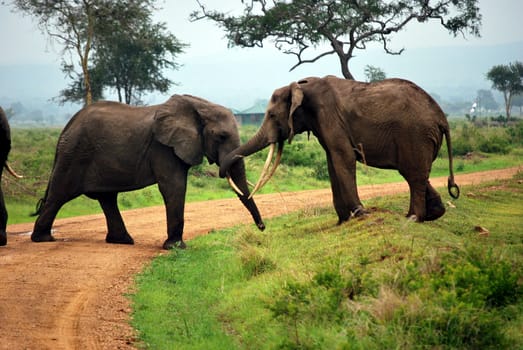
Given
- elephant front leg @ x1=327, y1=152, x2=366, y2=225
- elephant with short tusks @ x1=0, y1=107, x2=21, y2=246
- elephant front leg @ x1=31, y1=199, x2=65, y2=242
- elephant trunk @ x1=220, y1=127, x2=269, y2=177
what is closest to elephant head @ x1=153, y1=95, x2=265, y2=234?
elephant trunk @ x1=220, y1=127, x2=269, y2=177

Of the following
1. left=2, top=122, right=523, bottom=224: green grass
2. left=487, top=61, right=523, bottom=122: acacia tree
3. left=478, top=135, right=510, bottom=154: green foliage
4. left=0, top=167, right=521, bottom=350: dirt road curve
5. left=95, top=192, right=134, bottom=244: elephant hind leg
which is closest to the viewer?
left=0, top=167, right=521, bottom=350: dirt road curve

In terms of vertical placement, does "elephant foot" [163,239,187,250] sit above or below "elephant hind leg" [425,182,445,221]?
below

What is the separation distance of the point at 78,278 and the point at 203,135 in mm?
3838

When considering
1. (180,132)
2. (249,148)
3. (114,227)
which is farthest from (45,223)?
(249,148)

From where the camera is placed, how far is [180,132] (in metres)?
13.8

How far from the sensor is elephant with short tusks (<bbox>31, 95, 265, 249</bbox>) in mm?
13766

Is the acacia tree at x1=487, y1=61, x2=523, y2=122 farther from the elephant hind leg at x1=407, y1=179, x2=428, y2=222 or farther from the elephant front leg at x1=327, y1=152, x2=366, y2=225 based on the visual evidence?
the elephant front leg at x1=327, y1=152, x2=366, y2=225

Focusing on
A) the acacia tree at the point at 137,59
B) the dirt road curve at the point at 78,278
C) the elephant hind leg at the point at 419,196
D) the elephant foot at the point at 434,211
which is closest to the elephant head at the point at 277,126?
Answer: the elephant hind leg at the point at 419,196

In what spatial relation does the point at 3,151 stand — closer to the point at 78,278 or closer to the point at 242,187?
the point at 242,187

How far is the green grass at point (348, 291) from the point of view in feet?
23.3

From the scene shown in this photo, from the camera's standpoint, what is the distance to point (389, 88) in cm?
1252

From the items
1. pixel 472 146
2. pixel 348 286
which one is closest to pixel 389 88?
pixel 348 286

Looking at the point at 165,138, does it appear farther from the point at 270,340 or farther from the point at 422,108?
the point at 270,340

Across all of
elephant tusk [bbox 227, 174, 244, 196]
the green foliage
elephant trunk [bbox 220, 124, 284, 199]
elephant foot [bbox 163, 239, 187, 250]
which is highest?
elephant trunk [bbox 220, 124, 284, 199]
